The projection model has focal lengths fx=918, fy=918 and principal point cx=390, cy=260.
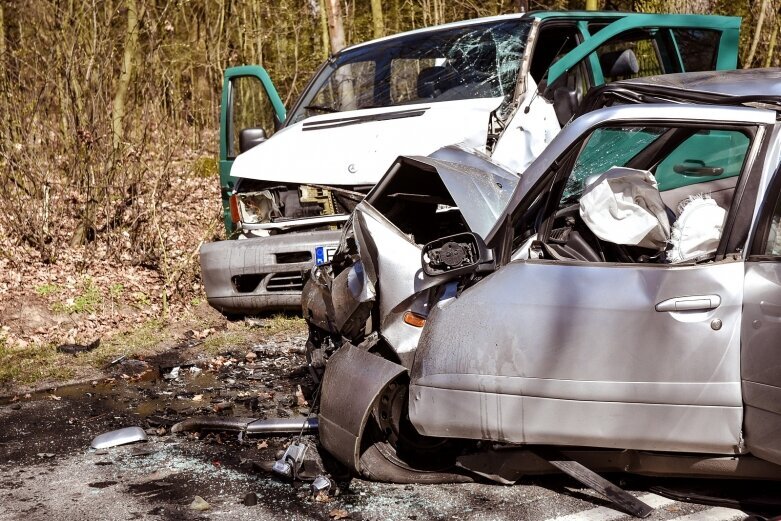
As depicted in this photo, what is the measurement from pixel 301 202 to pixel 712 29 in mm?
3711

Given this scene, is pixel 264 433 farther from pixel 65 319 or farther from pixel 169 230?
pixel 169 230

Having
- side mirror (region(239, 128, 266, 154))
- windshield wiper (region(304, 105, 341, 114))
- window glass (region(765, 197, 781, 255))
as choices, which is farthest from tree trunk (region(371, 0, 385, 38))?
window glass (region(765, 197, 781, 255))

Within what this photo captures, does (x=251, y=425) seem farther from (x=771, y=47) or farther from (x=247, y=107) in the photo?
(x=771, y=47)

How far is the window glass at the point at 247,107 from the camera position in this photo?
27.1ft

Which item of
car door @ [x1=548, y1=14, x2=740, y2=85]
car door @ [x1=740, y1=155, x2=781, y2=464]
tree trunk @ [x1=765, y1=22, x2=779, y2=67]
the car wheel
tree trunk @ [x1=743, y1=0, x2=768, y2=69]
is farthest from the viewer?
tree trunk @ [x1=765, y1=22, x2=779, y2=67]

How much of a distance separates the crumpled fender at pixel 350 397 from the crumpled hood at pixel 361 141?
7.61 feet

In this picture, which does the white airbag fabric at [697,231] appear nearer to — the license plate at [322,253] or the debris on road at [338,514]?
the debris on road at [338,514]

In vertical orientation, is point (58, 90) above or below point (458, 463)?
above

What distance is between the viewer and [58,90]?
8906mm

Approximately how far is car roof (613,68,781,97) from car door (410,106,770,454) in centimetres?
24

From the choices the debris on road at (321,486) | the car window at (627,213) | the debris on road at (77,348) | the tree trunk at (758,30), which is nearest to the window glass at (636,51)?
the car window at (627,213)

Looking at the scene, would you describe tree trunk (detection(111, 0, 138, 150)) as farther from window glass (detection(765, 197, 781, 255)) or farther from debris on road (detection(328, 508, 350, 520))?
window glass (detection(765, 197, 781, 255))

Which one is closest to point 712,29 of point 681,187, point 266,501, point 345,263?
point 681,187

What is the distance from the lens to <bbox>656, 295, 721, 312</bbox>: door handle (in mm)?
3418
